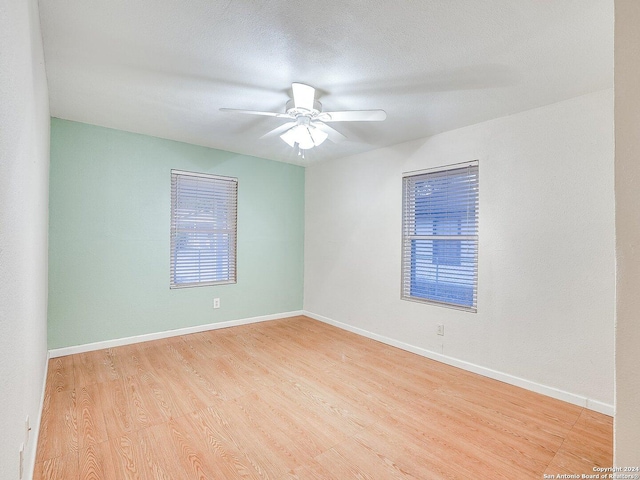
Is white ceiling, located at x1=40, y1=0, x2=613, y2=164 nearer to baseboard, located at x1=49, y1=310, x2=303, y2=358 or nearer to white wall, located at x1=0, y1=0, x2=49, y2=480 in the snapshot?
white wall, located at x1=0, y1=0, x2=49, y2=480

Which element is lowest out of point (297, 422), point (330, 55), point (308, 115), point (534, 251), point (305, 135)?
point (297, 422)

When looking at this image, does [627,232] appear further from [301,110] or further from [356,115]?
[301,110]

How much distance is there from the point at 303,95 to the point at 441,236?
2053 millimetres

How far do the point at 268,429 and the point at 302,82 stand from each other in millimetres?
2427

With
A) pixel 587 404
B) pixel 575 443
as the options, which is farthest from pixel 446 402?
pixel 587 404

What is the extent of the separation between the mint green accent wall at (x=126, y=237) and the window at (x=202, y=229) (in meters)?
0.10

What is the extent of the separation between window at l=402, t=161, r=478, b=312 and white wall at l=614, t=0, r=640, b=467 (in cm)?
209

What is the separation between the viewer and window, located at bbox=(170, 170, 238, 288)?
158 inches

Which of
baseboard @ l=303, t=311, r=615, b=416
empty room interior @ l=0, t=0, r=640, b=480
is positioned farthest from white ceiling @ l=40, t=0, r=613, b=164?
baseboard @ l=303, t=311, r=615, b=416

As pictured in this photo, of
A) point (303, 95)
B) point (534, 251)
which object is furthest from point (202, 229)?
point (534, 251)

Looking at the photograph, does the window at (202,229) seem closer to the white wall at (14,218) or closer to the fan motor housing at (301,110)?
the fan motor housing at (301,110)

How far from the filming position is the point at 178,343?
3.72 metres

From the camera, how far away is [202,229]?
13.8ft

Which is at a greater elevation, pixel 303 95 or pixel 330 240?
pixel 303 95
